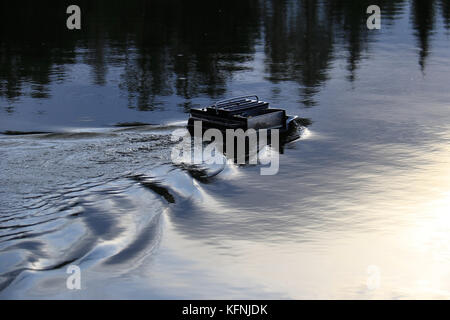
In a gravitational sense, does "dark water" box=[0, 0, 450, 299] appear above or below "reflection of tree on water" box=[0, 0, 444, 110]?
below

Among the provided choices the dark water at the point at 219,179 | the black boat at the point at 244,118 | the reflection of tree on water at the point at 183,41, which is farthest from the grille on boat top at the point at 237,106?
the reflection of tree on water at the point at 183,41

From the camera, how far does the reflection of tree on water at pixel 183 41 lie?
28.5 metres

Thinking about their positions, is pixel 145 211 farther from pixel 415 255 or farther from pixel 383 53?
pixel 383 53

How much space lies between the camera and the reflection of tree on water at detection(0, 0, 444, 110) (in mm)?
28484

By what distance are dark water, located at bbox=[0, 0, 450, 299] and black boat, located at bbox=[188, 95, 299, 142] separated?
2.09ft

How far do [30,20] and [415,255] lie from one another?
33.7m

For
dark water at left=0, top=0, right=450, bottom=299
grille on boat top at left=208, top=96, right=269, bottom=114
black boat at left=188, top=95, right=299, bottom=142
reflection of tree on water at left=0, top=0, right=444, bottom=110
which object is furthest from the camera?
reflection of tree on water at left=0, top=0, right=444, bottom=110

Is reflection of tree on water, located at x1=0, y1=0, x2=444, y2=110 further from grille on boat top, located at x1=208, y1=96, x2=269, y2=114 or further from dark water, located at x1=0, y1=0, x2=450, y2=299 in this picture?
grille on boat top, located at x1=208, y1=96, x2=269, y2=114

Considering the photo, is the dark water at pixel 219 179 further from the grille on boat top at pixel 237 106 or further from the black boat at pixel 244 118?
the grille on boat top at pixel 237 106

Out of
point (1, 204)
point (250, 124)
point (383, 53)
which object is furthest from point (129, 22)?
point (1, 204)

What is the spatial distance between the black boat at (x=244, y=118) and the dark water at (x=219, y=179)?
0.64m

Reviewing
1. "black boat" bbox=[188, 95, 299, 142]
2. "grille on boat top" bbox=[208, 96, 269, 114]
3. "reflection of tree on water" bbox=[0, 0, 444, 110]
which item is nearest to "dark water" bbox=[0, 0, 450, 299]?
"reflection of tree on water" bbox=[0, 0, 444, 110]

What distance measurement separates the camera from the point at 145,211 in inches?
608

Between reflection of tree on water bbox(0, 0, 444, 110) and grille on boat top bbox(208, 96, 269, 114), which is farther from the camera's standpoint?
reflection of tree on water bbox(0, 0, 444, 110)
